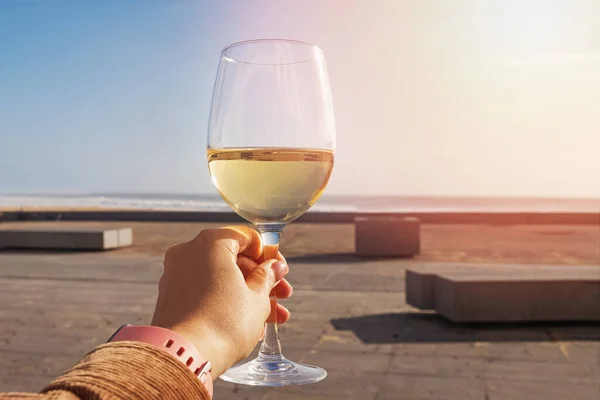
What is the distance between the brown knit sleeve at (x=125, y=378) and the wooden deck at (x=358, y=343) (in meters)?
3.48

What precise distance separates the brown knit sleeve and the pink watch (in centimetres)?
Result: 7

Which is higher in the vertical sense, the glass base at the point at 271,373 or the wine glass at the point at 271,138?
the wine glass at the point at 271,138

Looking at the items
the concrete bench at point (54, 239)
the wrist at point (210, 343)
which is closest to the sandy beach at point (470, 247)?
the concrete bench at point (54, 239)

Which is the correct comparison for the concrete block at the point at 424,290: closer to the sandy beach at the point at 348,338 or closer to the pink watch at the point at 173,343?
the sandy beach at the point at 348,338

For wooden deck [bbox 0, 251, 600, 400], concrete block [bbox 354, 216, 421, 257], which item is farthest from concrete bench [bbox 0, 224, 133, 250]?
concrete block [bbox 354, 216, 421, 257]

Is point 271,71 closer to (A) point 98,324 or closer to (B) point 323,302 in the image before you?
(A) point 98,324

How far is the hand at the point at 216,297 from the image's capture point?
116 cm

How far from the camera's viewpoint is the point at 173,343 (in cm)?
102

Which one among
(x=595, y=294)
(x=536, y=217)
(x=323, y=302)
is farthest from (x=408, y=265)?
(x=536, y=217)

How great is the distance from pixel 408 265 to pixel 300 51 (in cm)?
1110

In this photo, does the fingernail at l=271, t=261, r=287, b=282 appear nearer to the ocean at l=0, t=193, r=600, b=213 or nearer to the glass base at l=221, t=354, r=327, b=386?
the glass base at l=221, t=354, r=327, b=386

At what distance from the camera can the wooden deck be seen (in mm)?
4434

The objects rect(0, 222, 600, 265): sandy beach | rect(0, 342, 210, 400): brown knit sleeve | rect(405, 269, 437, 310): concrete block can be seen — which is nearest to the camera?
rect(0, 342, 210, 400): brown knit sleeve

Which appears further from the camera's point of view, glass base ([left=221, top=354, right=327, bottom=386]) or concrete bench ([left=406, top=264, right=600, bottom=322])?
concrete bench ([left=406, top=264, right=600, bottom=322])
